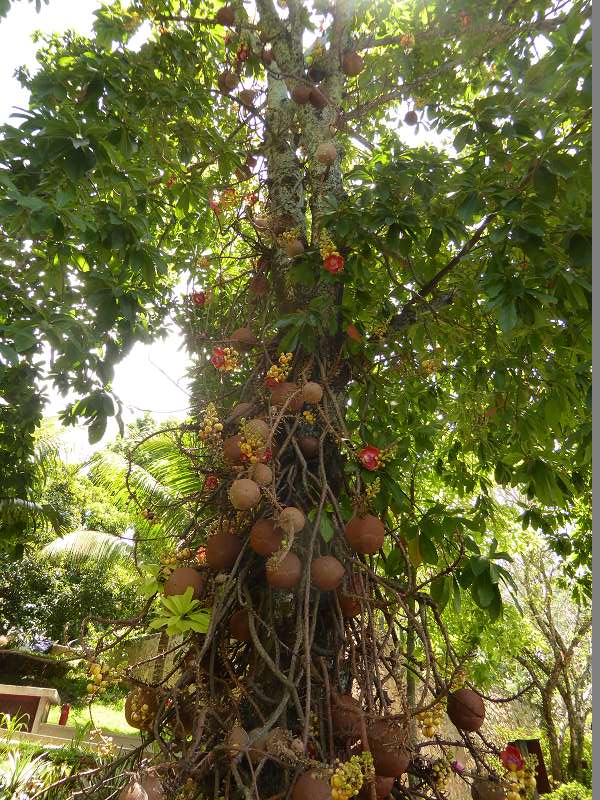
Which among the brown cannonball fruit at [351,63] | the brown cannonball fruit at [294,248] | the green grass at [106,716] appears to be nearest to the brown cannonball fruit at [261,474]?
the brown cannonball fruit at [294,248]

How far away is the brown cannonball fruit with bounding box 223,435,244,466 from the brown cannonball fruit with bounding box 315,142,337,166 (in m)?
1.28

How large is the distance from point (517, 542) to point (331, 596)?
5.53 m

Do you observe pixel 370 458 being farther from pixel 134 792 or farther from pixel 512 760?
pixel 134 792

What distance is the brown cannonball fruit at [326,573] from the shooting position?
1401mm

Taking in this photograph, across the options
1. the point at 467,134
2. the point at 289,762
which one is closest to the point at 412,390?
the point at 467,134

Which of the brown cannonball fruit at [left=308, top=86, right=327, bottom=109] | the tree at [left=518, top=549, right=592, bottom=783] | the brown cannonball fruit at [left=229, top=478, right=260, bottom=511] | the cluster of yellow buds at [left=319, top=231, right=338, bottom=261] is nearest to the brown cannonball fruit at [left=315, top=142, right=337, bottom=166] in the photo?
the brown cannonball fruit at [left=308, top=86, right=327, bottom=109]

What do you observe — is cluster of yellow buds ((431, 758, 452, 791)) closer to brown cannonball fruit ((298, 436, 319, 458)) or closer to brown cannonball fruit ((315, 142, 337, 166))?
brown cannonball fruit ((298, 436, 319, 458))

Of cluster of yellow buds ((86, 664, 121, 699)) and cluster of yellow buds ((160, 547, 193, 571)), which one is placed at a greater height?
cluster of yellow buds ((160, 547, 193, 571))

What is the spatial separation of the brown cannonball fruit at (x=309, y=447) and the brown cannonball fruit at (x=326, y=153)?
1188mm

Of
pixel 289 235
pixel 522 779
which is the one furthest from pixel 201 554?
pixel 289 235

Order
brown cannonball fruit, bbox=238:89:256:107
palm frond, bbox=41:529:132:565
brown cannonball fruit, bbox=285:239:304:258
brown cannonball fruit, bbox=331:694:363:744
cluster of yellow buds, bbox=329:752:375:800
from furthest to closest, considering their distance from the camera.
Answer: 1. palm frond, bbox=41:529:132:565
2. brown cannonball fruit, bbox=238:89:256:107
3. brown cannonball fruit, bbox=285:239:304:258
4. brown cannonball fruit, bbox=331:694:363:744
5. cluster of yellow buds, bbox=329:752:375:800

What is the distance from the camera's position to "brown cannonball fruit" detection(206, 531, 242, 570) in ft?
5.09

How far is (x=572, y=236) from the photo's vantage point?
163 cm

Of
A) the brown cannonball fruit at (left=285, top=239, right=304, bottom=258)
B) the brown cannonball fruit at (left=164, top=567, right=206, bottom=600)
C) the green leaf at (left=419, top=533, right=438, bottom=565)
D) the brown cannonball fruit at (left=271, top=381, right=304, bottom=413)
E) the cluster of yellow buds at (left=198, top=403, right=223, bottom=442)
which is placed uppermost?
the brown cannonball fruit at (left=285, top=239, right=304, bottom=258)
